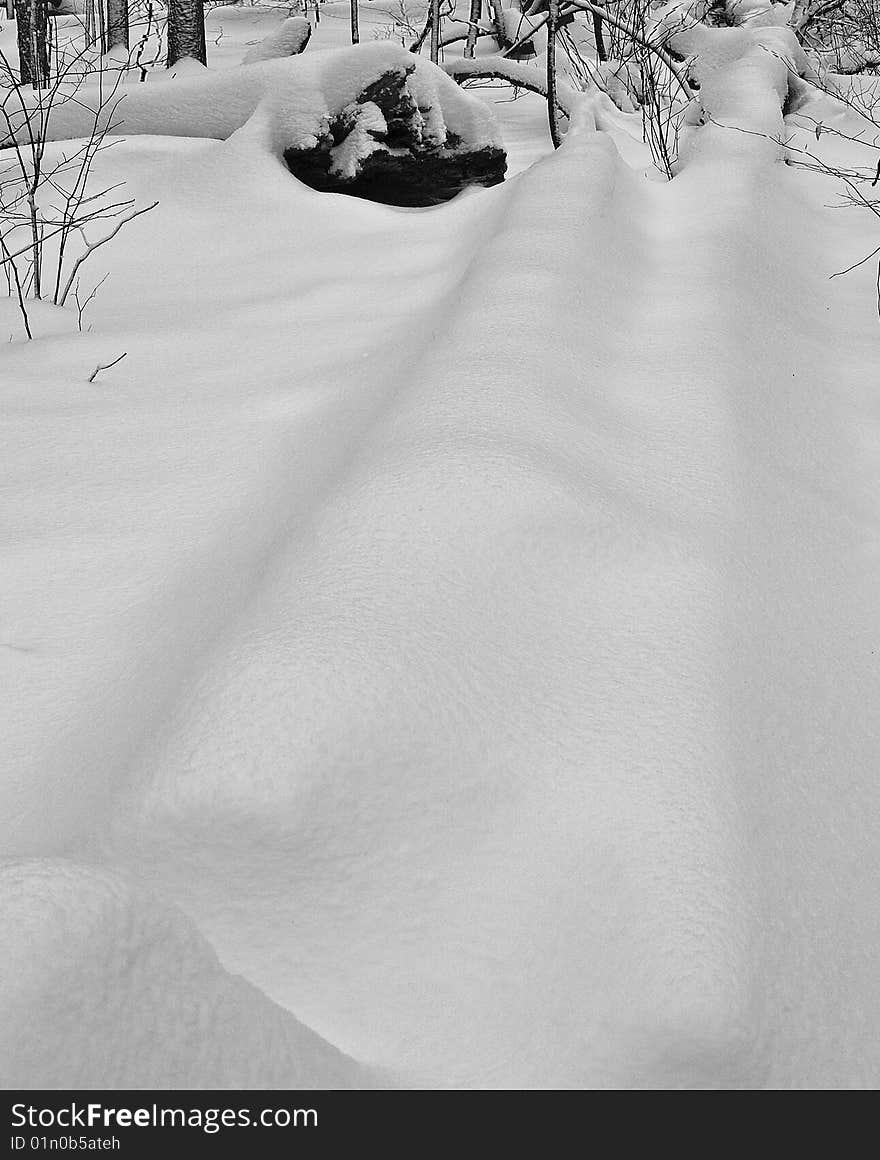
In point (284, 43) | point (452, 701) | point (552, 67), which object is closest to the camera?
point (452, 701)

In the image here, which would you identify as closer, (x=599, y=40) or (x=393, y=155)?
(x=393, y=155)

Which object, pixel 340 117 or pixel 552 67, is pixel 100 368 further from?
pixel 552 67

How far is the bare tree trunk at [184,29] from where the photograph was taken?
715cm

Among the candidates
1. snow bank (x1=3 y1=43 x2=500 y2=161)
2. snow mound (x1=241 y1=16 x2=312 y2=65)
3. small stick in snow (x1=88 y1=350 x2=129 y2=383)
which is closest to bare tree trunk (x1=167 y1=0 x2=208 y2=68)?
snow mound (x1=241 y1=16 x2=312 y2=65)

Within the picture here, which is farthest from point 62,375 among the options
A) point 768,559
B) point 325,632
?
point 768,559

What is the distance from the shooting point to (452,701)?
1155mm

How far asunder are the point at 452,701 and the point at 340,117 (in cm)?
380

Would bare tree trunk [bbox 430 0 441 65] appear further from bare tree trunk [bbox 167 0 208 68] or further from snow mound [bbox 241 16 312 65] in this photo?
bare tree trunk [bbox 167 0 208 68]

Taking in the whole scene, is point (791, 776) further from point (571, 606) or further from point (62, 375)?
point (62, 375)

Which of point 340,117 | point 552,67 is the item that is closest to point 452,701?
point 340,117

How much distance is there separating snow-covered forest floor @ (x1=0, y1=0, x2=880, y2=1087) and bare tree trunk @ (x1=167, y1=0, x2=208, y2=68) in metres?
5.73

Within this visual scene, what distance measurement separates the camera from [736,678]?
51.3 inches

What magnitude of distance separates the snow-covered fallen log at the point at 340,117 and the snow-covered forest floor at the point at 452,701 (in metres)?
1.89

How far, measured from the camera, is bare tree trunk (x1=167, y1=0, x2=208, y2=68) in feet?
23.5
